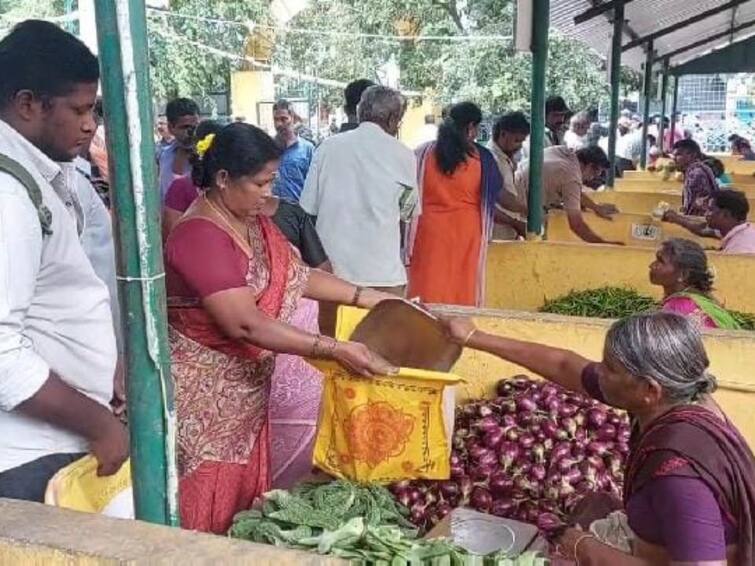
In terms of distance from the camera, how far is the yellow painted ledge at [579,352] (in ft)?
11.8

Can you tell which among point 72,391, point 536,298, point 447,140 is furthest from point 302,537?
point 536,298

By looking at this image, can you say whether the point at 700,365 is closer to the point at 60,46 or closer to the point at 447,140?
the point at 60,46

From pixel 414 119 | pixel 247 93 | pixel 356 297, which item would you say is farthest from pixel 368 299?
pixel 414 119

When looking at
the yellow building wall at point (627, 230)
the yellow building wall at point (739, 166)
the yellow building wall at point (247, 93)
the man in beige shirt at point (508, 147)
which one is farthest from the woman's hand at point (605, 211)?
the yellow building wall at point (247, 93)

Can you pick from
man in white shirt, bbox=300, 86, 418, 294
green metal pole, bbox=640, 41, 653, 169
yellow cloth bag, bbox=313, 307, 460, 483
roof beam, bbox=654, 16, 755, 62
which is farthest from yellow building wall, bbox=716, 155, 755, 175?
yellow cloth bag, bbox=313, 307, 460, 483

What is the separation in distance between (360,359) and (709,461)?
107cm

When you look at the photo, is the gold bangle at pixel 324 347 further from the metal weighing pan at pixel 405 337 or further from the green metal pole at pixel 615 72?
the green metal pole at pixel 615 72

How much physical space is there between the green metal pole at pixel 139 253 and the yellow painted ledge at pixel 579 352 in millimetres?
2247

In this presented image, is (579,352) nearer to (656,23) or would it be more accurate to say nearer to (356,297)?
(356,297)

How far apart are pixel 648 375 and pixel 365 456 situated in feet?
3.37

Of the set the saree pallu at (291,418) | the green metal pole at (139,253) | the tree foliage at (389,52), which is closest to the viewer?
the green metal pole at (139,253)

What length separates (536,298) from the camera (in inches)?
238

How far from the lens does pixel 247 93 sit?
68.1ft

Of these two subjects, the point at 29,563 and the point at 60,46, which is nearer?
the point at 29,563
